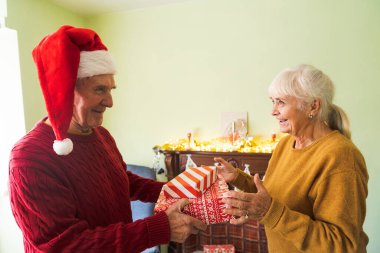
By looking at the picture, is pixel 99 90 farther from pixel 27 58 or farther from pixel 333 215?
pixel 27 58

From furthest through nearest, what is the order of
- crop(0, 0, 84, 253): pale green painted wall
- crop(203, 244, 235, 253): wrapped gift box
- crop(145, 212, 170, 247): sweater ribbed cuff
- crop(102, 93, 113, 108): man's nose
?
crop(203, 244, 235, 253): wrapped gift box, crop(0, 0, 84, 253): pale green painted wall, crop(102, 93, 113, 108): man's nose, crop(145, 212, 170, 247): sweater ribbed cuff

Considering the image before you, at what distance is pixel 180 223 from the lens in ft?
2.98

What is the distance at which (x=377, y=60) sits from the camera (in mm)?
2127

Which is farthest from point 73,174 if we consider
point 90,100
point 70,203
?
point 90,100

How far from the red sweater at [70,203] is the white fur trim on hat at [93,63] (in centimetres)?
24

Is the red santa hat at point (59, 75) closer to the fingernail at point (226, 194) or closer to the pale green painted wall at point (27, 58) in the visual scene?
the fingernail at point (226, 194)

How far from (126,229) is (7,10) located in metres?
2.17

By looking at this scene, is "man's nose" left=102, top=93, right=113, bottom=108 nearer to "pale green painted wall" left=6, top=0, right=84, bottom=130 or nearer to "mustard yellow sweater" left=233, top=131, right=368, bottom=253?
"mustard yellow sweater" left=233, top=131, right=368, bottom=253

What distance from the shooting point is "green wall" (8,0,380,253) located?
2184mm

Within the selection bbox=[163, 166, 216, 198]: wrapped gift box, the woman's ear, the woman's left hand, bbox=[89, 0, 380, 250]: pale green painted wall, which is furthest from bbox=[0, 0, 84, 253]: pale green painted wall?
the woman's ear

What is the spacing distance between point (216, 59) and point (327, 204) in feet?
6.33

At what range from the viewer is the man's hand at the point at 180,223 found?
0.89 m

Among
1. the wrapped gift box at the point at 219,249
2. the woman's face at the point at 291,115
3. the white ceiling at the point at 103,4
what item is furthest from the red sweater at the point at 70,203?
the white ceiling at the point at 103,4

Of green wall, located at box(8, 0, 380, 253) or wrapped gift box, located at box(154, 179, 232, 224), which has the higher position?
green wall, located at box(8, 0, 380, 253)
